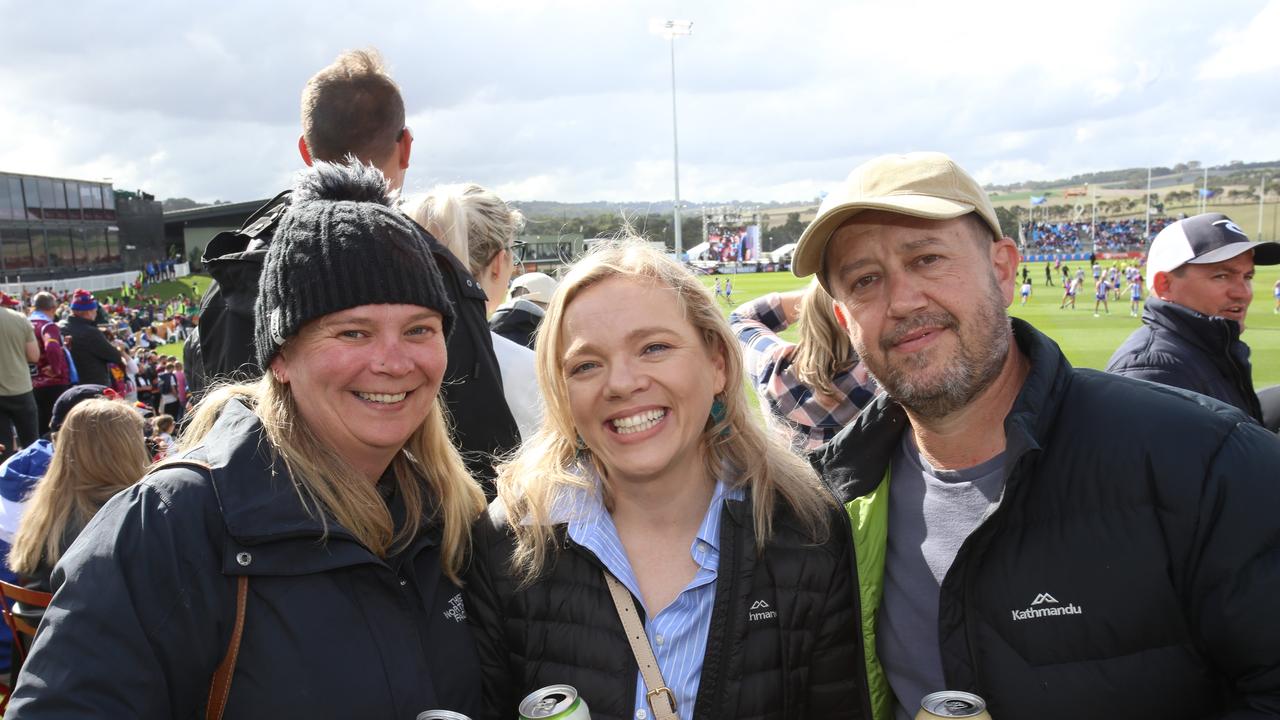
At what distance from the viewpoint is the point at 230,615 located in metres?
1.76

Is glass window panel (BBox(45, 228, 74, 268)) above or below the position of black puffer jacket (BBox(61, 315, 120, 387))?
above

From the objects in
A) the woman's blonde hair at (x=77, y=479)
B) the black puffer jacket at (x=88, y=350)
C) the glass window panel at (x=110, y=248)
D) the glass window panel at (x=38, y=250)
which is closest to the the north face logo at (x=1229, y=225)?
the woman's blonde hair at (x=77, y=479)

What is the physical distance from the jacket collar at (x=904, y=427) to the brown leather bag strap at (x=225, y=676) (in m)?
1.53

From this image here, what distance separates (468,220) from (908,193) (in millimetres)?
1765

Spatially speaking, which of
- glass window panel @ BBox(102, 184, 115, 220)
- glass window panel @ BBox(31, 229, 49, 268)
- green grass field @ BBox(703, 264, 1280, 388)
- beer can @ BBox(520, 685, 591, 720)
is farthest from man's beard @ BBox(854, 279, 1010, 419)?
glass window panel @ BBox(102, 184, 115, 220)

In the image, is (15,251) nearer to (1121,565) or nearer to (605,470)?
(605,470)

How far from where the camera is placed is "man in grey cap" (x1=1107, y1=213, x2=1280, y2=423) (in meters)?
4.09

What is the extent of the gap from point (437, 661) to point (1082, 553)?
4.94ft

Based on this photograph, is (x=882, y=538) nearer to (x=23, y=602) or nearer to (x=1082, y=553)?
(x=1082, y=553)

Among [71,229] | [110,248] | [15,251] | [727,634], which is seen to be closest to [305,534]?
[727,634]

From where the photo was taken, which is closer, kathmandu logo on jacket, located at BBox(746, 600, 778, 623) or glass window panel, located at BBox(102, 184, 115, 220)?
kathmandu logo on jacket, located at BBox(746, 600, 778, 623)

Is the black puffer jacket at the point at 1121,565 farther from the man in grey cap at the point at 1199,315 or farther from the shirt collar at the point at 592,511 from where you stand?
the man in grey cap at the point at 1199,315

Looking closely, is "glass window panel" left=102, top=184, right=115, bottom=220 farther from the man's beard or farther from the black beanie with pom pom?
the man's beard

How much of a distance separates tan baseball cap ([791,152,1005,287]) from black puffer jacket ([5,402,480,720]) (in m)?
1.41
